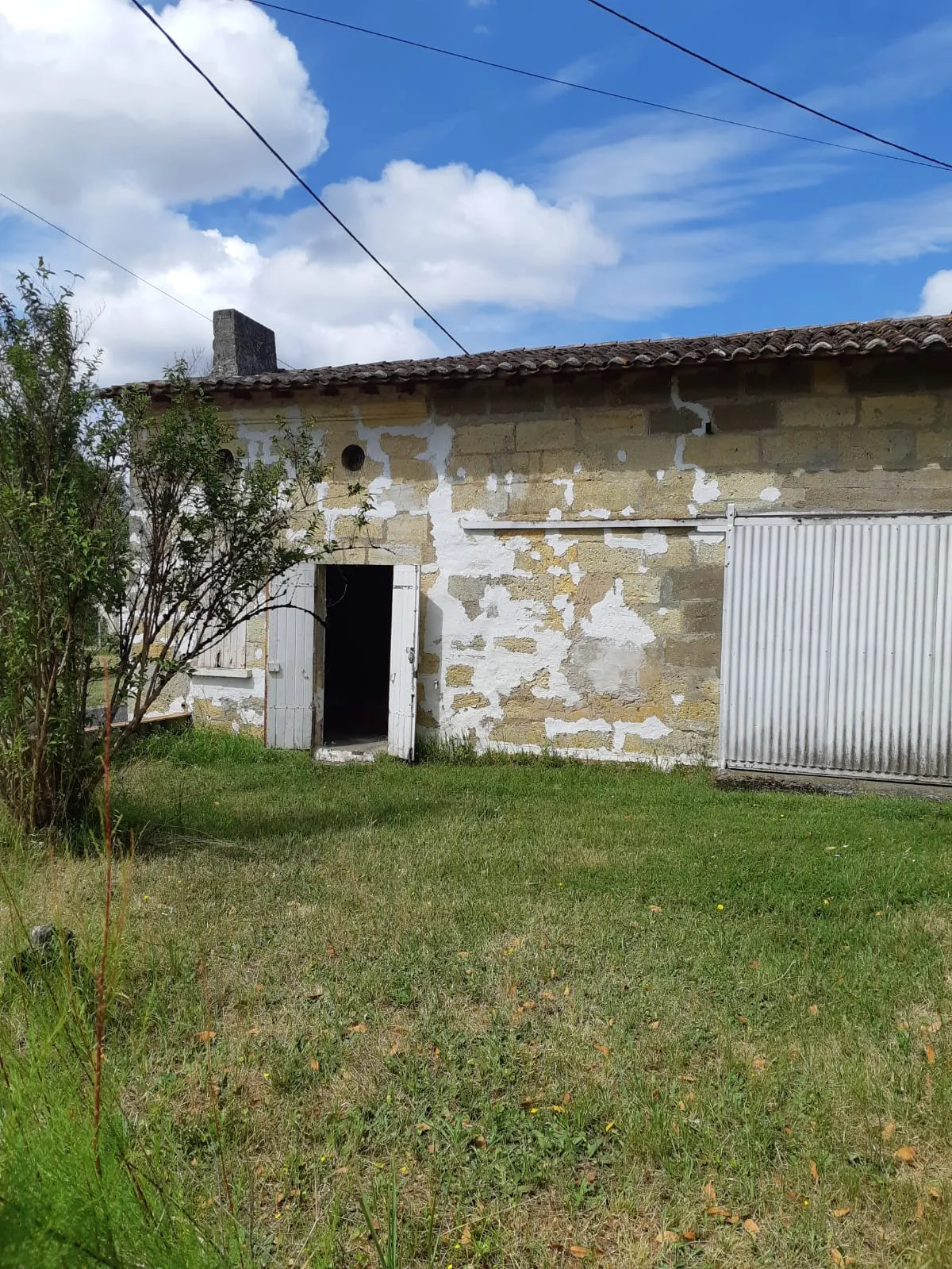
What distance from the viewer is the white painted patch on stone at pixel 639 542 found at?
26.3ft

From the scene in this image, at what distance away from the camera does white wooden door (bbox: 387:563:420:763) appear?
855cm

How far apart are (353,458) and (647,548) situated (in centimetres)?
324

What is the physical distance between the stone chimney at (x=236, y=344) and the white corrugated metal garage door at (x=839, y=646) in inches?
310

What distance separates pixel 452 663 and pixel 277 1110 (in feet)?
20.1

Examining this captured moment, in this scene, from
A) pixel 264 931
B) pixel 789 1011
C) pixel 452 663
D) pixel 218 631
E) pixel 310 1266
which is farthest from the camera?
pixel 452 663

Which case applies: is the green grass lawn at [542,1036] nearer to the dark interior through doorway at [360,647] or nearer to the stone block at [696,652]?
the stone block at [696,652]

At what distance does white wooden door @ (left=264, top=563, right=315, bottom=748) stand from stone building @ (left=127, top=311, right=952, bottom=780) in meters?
0.03

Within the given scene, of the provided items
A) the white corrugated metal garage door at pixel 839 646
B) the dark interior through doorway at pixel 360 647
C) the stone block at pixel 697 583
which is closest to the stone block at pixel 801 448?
the white corrugated metal garage door at pixel 839 646

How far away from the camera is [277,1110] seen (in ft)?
9.17

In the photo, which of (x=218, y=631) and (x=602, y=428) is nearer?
(x=218, y=631)

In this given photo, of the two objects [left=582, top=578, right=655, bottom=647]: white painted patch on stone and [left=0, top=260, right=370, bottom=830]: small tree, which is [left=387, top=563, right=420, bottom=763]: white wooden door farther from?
[left=0, top=260, right=370, bottom=830]: small tree

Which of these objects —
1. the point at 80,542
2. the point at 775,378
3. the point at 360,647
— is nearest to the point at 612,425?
the point at 775,378

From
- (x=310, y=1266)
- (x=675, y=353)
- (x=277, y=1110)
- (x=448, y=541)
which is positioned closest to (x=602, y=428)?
(x=675, y=353)

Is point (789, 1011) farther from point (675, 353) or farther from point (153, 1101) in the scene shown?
point (675, 353)
